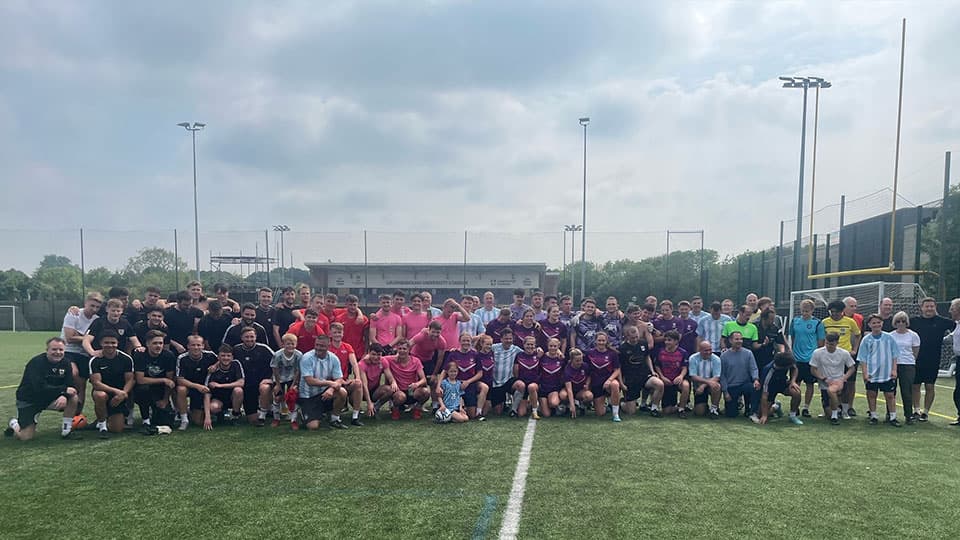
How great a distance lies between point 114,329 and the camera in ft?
24.0

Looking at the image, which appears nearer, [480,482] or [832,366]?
[480,482]

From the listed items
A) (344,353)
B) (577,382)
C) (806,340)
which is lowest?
(577,382)

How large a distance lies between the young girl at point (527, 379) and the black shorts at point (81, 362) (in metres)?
5.65

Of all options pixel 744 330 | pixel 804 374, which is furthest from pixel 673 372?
pixel 804 374

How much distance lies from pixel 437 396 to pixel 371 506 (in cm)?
349

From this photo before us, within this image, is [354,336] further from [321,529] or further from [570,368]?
[321,529]

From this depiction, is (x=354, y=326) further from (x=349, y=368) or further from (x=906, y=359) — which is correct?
(x=906, y=359)

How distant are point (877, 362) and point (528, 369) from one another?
489 cm

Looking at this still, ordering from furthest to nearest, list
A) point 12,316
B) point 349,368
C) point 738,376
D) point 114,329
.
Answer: point 12,316 < point 738,376 < point 349,368 < point 114,329

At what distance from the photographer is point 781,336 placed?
27.5 feet

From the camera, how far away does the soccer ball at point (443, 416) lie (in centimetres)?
744

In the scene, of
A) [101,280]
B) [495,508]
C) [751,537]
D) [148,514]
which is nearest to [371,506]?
[495,508]

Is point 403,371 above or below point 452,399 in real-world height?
above

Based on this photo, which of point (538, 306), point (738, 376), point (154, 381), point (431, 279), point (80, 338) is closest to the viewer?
point (154, 381)
